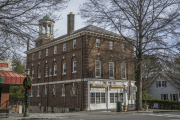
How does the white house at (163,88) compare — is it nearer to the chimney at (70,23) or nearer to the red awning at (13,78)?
the chimney at (70,23)

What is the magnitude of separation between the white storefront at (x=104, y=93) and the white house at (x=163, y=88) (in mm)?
17800

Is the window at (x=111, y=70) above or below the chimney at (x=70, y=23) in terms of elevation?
below

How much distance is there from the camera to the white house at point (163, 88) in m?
48.2

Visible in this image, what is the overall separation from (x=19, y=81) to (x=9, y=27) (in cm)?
805

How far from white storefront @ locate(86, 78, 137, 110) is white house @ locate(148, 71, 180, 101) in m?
17.8

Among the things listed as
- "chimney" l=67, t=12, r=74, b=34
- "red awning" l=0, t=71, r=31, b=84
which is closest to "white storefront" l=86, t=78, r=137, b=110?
"chimney" l=67, t=12, r=74, b=34

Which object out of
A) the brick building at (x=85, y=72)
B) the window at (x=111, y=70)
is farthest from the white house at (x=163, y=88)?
the window at (x=111, y=70)

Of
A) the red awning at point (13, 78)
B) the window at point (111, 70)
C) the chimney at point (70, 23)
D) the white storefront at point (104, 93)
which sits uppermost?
the chimney at point (70, 23)

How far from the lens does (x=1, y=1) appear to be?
11.4 metres

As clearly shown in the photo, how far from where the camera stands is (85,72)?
3033 centimetres

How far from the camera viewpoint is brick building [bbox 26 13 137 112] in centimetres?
3031

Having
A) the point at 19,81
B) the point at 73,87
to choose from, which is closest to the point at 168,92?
the point at 73,87

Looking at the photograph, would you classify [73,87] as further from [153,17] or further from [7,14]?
[7,14]

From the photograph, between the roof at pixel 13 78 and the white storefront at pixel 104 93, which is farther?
the white storefront at pixel 104 93
